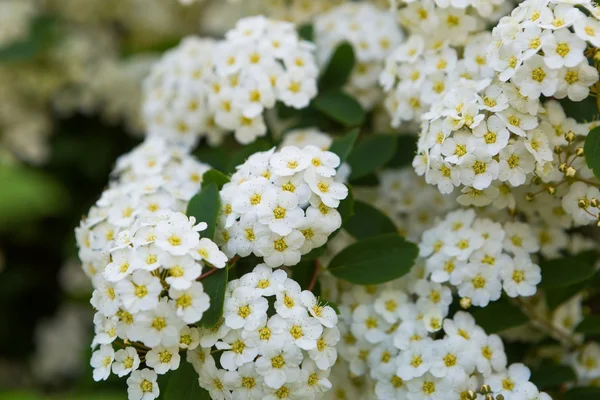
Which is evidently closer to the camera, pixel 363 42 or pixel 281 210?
pixel 281 210

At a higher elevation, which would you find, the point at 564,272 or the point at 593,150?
the point at 593,150

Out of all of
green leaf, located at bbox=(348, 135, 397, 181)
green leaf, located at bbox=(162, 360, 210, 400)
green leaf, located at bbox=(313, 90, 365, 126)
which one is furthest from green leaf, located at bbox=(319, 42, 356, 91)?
green leaf, located at bbox=(162, 360, 210, 400)

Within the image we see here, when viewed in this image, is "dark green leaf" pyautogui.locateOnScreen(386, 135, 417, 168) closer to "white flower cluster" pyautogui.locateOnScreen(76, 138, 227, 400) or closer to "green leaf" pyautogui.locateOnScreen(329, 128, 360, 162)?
"green leaf" pyautogui.locateOnScreen(329, 128, 360, 162)

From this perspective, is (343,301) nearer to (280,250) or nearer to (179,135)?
(280,250)

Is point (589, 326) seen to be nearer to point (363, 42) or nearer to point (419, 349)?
point (419, 349)

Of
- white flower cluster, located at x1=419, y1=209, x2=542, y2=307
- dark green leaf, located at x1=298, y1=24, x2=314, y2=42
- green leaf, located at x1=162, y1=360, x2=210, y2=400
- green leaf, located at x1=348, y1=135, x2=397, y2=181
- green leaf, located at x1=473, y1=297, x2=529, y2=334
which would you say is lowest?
green leaf, located at x1=162, y1=360, x2=210, y2=400

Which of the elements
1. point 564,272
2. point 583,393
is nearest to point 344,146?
point 564,272

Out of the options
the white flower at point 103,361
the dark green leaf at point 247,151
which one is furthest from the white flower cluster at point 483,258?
the white flower at point 103,361

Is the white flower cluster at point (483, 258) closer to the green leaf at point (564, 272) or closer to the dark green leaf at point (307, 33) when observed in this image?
the green leaf at point (564, 272)
